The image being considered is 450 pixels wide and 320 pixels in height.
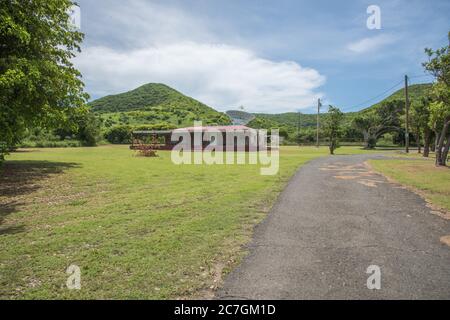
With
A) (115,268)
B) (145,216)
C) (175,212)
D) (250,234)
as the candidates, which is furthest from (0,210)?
(250,234)

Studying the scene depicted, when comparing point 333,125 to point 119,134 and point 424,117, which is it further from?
point 119,134

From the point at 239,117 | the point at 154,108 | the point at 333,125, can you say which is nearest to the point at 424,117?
the point at 333,125

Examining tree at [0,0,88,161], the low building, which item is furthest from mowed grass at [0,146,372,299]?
the low building

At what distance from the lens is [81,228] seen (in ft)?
23.3

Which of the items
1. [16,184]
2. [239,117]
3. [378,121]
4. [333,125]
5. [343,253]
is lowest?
[343,253]

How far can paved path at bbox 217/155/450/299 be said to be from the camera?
13.6 feet

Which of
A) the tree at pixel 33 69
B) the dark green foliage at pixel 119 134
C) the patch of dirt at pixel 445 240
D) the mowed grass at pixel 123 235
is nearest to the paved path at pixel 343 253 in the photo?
the patch of dirt at pixel 445 240

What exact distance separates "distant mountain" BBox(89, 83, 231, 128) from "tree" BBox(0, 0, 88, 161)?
216 feet

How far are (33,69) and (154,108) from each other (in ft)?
302

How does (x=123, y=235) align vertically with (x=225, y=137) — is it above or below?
below

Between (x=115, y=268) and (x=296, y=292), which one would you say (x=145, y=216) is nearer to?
(x=115, y=268)

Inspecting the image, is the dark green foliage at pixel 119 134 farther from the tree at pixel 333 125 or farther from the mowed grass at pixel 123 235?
the mowed grass at pixel 123 235

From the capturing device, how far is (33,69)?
12.6 metres

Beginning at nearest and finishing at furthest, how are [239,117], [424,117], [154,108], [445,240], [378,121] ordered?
1. [445,240]
2. [424,117]
3. [378,121]
4. [239,117]
5. [154,108]
